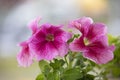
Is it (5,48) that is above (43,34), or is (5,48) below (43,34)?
below

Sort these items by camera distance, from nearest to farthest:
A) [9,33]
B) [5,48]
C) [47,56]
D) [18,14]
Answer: [47,56]
[5,48]
[9,33]
[18,14]

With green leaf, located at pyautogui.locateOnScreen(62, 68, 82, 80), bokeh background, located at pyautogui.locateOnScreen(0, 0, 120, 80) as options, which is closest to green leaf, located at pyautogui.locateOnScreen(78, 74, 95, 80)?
green leaf, located at pyautogui.locateOnScreen(62, 68, 82, 80)

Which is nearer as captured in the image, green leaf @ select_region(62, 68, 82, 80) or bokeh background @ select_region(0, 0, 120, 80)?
green leaf @ select_region(62, 68, 82, 80)

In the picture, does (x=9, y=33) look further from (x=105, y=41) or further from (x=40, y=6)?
(x=105, y=41)

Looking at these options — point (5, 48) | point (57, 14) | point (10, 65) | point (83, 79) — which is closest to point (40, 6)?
point (57, 14)

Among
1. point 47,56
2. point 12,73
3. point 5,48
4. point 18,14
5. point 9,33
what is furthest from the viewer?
point 18,14

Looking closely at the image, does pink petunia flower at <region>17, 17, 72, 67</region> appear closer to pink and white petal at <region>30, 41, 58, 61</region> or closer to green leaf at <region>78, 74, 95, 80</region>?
pink and white petal at <region>30, 41, 58, 61</region>

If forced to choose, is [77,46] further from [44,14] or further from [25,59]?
[44,14]

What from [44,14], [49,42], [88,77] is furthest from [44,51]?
[44,14]
